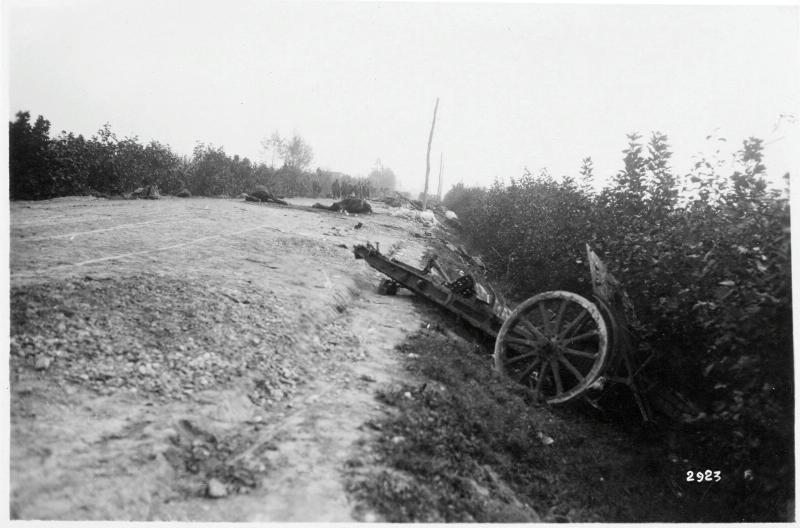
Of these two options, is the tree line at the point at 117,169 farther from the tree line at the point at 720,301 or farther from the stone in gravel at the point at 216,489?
the tree line at the point at 720,301

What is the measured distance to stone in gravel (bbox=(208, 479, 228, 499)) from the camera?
8.36 feet

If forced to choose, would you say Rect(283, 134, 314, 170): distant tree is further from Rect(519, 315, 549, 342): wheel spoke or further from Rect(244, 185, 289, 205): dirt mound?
Rect(519, 315, 549, 342): wheel spoke

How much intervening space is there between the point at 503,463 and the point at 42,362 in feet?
11.4

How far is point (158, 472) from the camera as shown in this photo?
2582 mm

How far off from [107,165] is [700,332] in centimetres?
1983

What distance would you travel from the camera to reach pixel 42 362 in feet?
10.5

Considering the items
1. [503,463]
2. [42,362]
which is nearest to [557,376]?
[503,463]

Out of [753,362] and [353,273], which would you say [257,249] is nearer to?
[353,273]

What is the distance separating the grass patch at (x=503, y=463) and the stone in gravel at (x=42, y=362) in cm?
231

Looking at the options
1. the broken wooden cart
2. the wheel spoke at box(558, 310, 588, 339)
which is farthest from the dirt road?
the wheel spoke at box(558, 310, 588, 339)

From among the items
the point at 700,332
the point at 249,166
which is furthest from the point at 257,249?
the point at 249,166

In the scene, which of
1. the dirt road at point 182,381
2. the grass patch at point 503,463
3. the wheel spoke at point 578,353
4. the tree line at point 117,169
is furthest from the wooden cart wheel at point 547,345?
the tree line at point 117,169

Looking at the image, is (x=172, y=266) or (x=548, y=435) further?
(x=172, y=266)

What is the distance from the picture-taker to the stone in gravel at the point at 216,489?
100 inches
